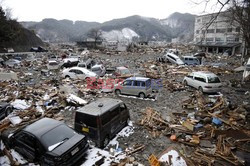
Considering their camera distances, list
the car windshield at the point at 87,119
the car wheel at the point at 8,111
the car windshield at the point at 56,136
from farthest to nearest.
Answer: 1. the car wheel at the point at 8,111
2. the car windshield at the point at 87,119
3. the car windshield at the point at 56,136

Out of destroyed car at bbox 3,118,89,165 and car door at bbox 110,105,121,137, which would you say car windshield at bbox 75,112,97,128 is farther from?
car door at bbox 110,105,121,137

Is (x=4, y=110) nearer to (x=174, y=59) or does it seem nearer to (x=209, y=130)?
(x=209, y=130)

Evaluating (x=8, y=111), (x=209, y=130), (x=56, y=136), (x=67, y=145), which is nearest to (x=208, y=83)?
(x=209, y=130)

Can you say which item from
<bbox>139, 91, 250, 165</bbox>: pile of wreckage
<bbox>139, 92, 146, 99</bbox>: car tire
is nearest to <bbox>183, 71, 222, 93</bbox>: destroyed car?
<bbox>139, 91, 250, 165</bbox>: pile of wreckage

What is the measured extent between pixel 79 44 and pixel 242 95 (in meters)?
76.2

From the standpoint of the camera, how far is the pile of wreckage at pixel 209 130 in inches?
270

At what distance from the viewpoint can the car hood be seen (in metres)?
5.91

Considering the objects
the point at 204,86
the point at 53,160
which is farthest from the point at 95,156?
the point at 204,86

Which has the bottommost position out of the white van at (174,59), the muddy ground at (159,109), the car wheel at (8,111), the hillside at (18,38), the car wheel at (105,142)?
the muddy ground at (159,109)

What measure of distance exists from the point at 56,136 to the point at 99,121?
1685 millimetres

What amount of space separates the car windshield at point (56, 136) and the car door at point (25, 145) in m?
0.46

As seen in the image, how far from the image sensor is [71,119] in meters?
10.7

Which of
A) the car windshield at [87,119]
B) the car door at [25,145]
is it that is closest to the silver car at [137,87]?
the car windshield at [87,119]

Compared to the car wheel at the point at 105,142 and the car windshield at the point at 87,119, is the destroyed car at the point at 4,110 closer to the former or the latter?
the car windshield at the point at 87,119
